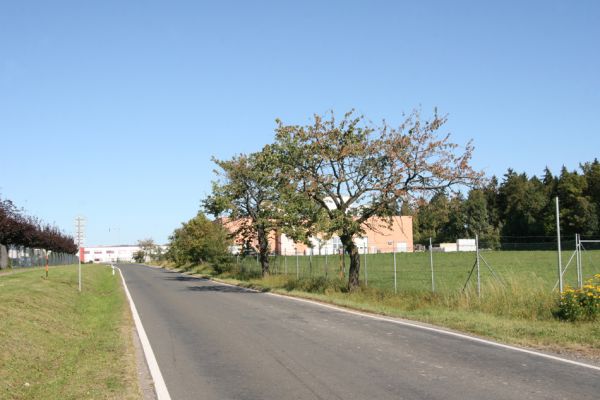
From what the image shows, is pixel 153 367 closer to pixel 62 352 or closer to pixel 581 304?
pixel 62 352

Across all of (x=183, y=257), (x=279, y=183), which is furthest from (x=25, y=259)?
(x=279, y=183)

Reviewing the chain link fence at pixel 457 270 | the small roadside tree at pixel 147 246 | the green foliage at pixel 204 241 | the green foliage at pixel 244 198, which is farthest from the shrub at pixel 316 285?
the small roadside tree at pixel 147 246

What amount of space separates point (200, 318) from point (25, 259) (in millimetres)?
44815

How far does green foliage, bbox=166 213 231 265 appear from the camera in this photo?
158 ft

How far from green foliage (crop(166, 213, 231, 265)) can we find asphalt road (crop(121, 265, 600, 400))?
31.8 metres

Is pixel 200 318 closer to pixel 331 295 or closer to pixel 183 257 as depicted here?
pixel 331 295

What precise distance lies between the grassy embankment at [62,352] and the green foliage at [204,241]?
28.3 m

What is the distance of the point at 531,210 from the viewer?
104 metres

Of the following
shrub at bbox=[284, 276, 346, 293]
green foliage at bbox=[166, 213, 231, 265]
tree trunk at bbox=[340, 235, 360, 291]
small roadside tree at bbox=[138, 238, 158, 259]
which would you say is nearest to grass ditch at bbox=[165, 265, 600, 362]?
tree trunk at bbox=[340, 235, 360, 291]

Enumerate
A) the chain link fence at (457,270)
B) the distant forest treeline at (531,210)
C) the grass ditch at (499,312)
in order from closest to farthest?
1. the grass ditch at (499,312)
2. the chain link fence at (457,270)
3. the distant forest treeline at (531,210)

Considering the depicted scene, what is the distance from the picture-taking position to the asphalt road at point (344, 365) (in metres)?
7.22

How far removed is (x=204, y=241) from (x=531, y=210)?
2785 inches

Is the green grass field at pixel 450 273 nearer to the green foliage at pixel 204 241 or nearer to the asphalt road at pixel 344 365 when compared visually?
the green foliage at pixel 204 241

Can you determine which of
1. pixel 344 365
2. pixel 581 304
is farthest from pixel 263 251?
pixel 344 365
